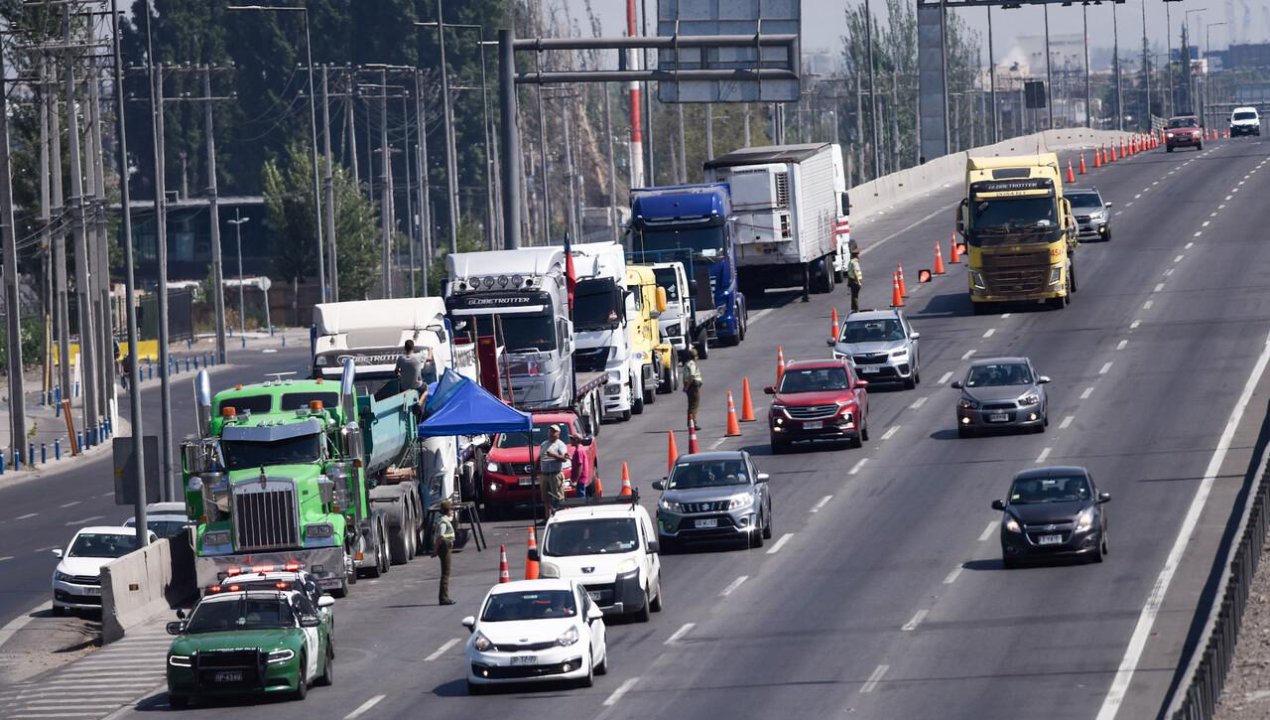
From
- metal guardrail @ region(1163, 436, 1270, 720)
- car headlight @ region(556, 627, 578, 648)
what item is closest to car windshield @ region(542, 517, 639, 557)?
car headlight @ region(556, 627, 578, 648)

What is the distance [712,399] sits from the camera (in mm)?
53156

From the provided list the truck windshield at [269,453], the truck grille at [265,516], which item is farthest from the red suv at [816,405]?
the truck grille at [265,516]

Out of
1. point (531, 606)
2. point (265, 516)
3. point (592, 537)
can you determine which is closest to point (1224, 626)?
point (531, 606)

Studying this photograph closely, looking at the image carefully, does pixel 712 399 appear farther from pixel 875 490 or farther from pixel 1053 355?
pixel 875 490

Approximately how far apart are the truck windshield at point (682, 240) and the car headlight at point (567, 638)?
33.2 m

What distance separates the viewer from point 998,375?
45.3m

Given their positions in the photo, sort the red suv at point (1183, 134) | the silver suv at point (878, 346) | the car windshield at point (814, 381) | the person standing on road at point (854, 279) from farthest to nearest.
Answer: the red suv at point (1183, 134) → the person standing on road at point (854, 279) → the silver suv at point (878, 346) → the car windshield at point (814, 381)

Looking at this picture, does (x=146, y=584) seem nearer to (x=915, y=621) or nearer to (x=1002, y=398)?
(x=915, y=621)

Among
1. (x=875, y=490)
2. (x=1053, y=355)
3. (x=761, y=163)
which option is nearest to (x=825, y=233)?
(x=761, y=163)

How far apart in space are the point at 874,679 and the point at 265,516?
1178 cm

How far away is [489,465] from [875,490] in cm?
723

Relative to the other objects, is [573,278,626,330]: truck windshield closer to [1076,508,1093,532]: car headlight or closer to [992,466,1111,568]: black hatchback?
[992,466,1111,568]: black hatchback

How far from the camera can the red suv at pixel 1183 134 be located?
118 m

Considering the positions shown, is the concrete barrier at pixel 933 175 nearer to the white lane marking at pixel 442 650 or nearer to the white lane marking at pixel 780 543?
the white lane marking at pixel 780 543
